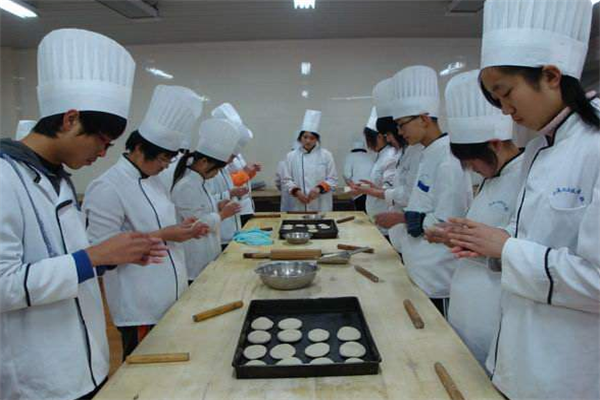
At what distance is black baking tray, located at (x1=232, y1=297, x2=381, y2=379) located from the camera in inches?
37.1

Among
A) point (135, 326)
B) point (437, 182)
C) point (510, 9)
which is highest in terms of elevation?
point (510, 9)

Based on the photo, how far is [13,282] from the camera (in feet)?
2.89

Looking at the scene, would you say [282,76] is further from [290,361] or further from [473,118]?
[290,361]

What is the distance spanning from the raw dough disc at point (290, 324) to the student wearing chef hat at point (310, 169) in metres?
2.97

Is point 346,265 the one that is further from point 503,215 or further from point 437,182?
point 503,215

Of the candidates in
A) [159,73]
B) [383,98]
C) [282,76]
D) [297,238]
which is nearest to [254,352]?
[297,238]

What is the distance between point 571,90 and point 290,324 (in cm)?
92

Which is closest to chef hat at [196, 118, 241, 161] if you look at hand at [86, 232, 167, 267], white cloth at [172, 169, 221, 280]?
white cloth at [172, 169, 221, 280]

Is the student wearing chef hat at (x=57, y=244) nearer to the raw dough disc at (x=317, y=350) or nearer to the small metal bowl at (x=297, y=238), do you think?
the raw dough disc at (x=317, y=350)

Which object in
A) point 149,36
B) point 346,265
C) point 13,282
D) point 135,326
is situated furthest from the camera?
point 149,36

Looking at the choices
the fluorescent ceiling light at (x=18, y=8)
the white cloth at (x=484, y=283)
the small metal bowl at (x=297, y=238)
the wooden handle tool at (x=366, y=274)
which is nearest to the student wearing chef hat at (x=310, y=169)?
the small metal bowl at (x=297, y=238)

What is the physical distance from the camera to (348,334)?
1.14 metres

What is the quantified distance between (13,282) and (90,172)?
513 cm

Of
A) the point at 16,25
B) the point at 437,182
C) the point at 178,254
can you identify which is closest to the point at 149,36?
the point at 16,25
